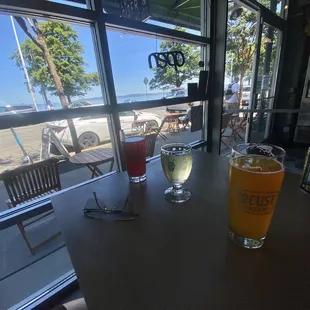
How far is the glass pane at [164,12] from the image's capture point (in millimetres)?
1257

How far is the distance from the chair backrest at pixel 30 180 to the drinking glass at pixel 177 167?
3.27ft

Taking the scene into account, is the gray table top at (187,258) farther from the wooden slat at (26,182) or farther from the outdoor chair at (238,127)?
the outdoor chair at (238,127)

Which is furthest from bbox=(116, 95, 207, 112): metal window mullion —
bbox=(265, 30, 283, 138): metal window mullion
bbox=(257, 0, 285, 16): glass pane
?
bbox=(265, 30, 283, 138): metal window mullion

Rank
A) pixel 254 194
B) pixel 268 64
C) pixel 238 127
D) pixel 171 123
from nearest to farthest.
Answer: pixel 254 194
pixel 171 123
pixel 268 64
pixel 238 127

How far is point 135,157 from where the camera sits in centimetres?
79

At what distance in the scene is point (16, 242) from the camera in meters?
1.54

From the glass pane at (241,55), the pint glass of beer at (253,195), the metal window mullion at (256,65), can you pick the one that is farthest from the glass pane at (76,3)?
the metal window mullion at (256,65)

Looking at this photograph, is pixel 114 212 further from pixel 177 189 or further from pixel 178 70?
pixel 178 70

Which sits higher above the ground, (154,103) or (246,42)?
(246,42)

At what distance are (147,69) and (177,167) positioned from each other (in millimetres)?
1219

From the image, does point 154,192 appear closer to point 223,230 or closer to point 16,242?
point 223,230

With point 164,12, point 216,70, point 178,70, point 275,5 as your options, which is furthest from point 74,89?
point 275,5

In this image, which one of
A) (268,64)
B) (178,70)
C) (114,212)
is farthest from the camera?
(268,64)

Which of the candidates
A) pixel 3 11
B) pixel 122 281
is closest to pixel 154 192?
pixel 122 281
